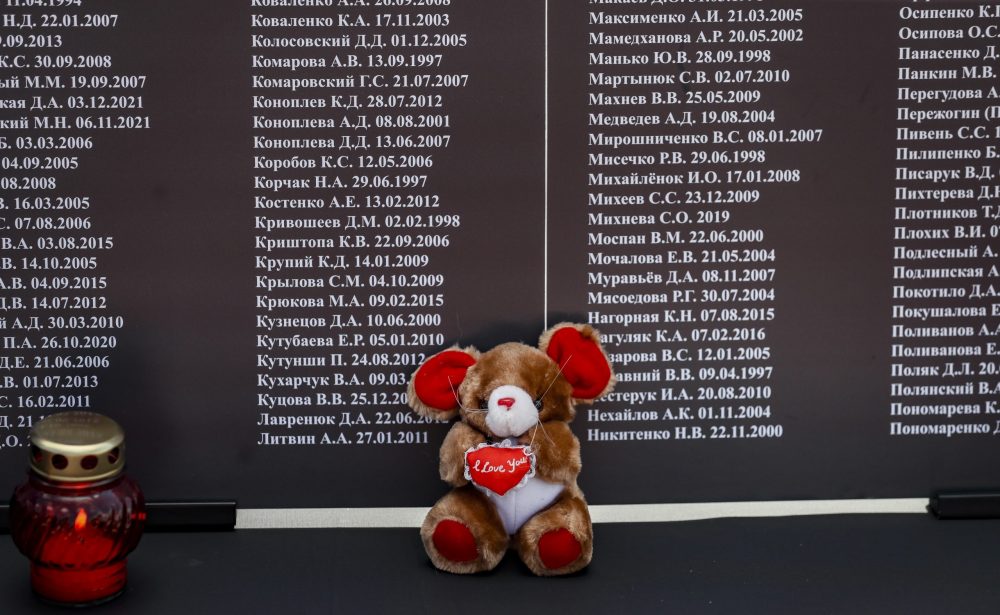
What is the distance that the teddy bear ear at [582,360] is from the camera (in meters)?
1.44

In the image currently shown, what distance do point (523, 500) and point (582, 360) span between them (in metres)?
0.21

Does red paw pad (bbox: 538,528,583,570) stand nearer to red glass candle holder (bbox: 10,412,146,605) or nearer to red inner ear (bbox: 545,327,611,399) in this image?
red inner ear (bbox: 545,327,611,399)

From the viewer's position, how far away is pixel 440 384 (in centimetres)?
144

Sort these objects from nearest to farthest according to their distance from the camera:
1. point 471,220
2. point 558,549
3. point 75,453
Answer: point 75,453, point 558,549, point 471,220

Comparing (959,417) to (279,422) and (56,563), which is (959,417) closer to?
(279,422)

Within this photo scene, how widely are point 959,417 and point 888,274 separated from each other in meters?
0.26

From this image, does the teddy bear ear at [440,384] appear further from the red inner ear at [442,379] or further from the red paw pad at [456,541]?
the red paw pad at [456,541]

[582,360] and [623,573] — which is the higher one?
[582,360]

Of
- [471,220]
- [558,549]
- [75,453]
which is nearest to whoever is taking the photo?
[75,453]

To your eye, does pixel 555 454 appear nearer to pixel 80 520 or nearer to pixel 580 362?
pixel 580 362

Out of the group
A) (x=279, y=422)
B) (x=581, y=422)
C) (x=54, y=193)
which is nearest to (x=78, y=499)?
(x=279, y=422)

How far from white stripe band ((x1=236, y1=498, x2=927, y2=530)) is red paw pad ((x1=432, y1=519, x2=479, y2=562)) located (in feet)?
0.59

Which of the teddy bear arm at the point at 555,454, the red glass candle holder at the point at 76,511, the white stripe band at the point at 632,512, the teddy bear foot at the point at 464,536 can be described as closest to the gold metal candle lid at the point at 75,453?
the red glass candle holder at the point at 76,511

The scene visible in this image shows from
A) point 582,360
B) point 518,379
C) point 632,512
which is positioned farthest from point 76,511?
point 632,512
